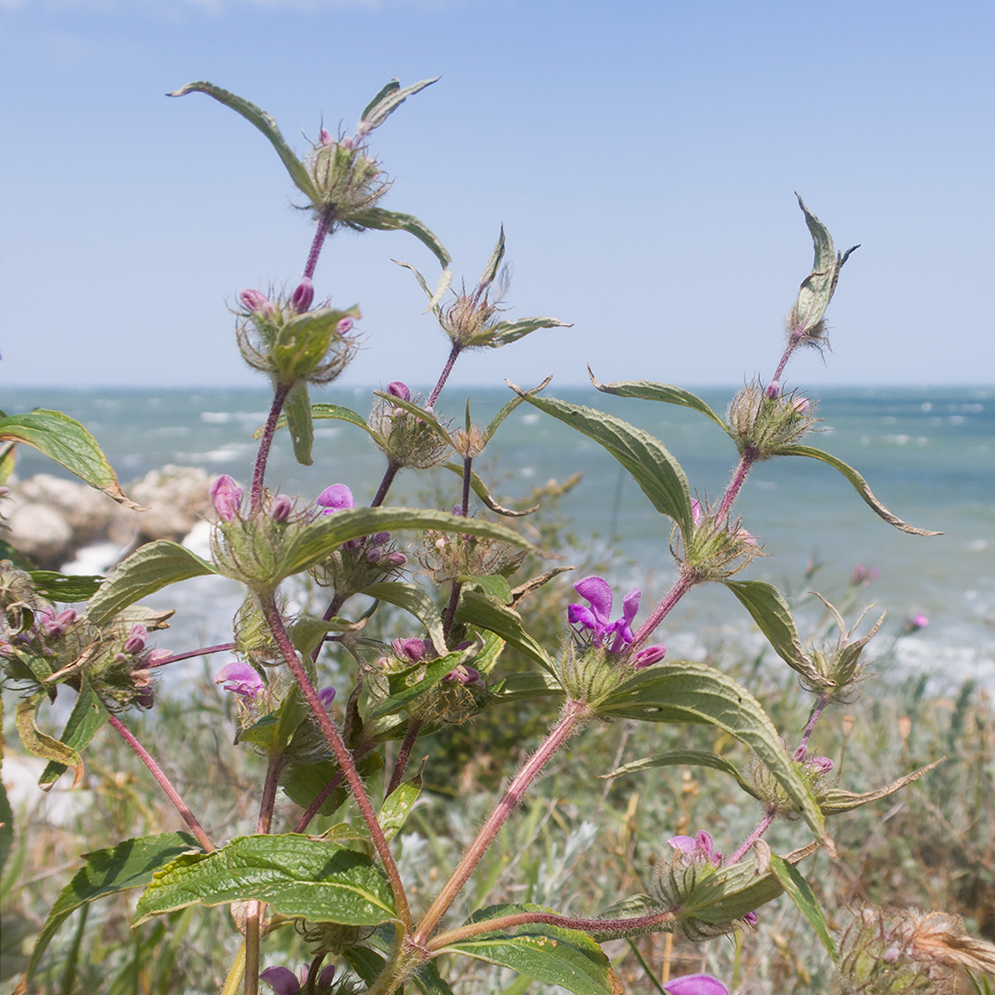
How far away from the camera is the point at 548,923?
665 millimetres

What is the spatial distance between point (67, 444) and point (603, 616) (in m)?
0.54

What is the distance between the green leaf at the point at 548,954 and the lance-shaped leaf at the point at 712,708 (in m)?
0.18

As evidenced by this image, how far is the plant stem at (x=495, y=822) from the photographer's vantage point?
64 cm

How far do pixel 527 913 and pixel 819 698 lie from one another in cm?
34

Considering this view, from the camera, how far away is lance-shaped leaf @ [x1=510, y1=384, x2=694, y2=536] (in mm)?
641

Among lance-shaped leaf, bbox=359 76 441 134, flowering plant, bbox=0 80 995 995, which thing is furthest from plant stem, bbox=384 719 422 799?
lance-shaped leaf, bbox=359 76 441 134

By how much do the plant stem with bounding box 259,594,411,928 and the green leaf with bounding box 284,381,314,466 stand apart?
0.47 feet

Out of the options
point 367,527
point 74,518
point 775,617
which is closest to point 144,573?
point 367,527

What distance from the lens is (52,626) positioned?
69cm

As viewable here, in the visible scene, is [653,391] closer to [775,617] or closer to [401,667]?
[775,617]

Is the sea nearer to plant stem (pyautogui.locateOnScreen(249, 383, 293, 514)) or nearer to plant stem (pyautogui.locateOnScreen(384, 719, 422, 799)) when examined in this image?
plant stem (pyautogui.locateOnScreen(249, 383, 293, 514))

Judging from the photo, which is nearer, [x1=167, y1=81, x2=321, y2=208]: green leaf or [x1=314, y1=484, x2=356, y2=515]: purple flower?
[x1=167, y1=81, x2=321, y2=208]: green leaf

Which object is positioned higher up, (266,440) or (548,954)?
(266,440)

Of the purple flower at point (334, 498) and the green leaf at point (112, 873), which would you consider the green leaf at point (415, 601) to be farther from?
the green leaf at point (112, 873)
